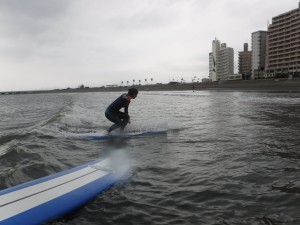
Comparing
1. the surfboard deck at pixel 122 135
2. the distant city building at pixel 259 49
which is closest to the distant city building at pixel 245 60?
the distant city building at pixel 259 49

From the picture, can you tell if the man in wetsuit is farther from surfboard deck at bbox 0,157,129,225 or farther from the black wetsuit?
surfboard deck at bbox 0,157,129,225

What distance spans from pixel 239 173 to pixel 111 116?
21.9ft

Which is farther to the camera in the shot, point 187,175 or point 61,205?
point 187,175

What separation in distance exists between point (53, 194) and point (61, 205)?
1.12 feet

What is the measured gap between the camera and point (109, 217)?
5.13 meters

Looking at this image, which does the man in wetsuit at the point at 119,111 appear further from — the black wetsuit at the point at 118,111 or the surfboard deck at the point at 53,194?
the surfboard deck at the point at 53,194

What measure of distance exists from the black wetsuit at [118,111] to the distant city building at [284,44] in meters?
117

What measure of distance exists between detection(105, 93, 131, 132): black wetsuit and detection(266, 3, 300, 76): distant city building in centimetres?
11720

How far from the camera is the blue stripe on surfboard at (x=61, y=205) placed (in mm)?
4482

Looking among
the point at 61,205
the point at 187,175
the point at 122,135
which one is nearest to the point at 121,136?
the point at 122,135

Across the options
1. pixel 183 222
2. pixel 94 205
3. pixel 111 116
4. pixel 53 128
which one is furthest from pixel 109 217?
pixel 53 128

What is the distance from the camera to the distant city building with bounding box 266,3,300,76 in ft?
409

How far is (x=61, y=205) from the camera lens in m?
5.10

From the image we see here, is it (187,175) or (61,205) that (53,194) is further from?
(187,175)
